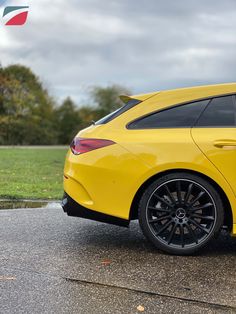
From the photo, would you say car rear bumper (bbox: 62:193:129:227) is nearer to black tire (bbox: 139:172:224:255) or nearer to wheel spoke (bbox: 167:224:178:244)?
black tire (bbox: 139:172:224:255)

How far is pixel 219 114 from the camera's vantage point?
4.37 m

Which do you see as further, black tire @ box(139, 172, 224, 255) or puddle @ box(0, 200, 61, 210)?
puddle @ box(0, 200, 61, 210)

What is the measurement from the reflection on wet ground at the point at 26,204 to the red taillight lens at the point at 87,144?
2.69m

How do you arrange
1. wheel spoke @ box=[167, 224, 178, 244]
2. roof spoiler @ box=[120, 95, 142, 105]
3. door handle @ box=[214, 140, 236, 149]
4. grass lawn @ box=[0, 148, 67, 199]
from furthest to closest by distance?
grass lawn @ box=[0, 148, 67, 199]
roof spoiler @ box=[120, 95, 142, 105]
wheel spoke @ box=[167, 224, 178, 244]
door handle @ box=[214, 140, 236, 149]

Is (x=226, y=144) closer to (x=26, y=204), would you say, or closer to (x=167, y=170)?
(x=167, y=170)

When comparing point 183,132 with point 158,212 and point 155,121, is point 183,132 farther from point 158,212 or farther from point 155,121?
point 158,212

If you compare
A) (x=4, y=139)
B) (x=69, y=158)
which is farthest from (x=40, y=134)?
(x=69, y=158)

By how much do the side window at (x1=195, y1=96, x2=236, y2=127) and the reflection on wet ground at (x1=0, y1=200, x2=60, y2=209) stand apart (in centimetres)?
343

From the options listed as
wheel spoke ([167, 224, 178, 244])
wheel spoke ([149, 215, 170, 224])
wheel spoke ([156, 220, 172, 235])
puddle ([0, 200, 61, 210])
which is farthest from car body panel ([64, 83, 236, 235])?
puddle ([0, 200, 61, 210])

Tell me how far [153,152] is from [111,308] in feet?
5.30

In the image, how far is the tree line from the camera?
42969mm

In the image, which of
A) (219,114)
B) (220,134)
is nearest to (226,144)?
(220,134)

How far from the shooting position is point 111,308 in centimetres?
311

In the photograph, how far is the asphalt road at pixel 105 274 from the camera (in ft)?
10.4
